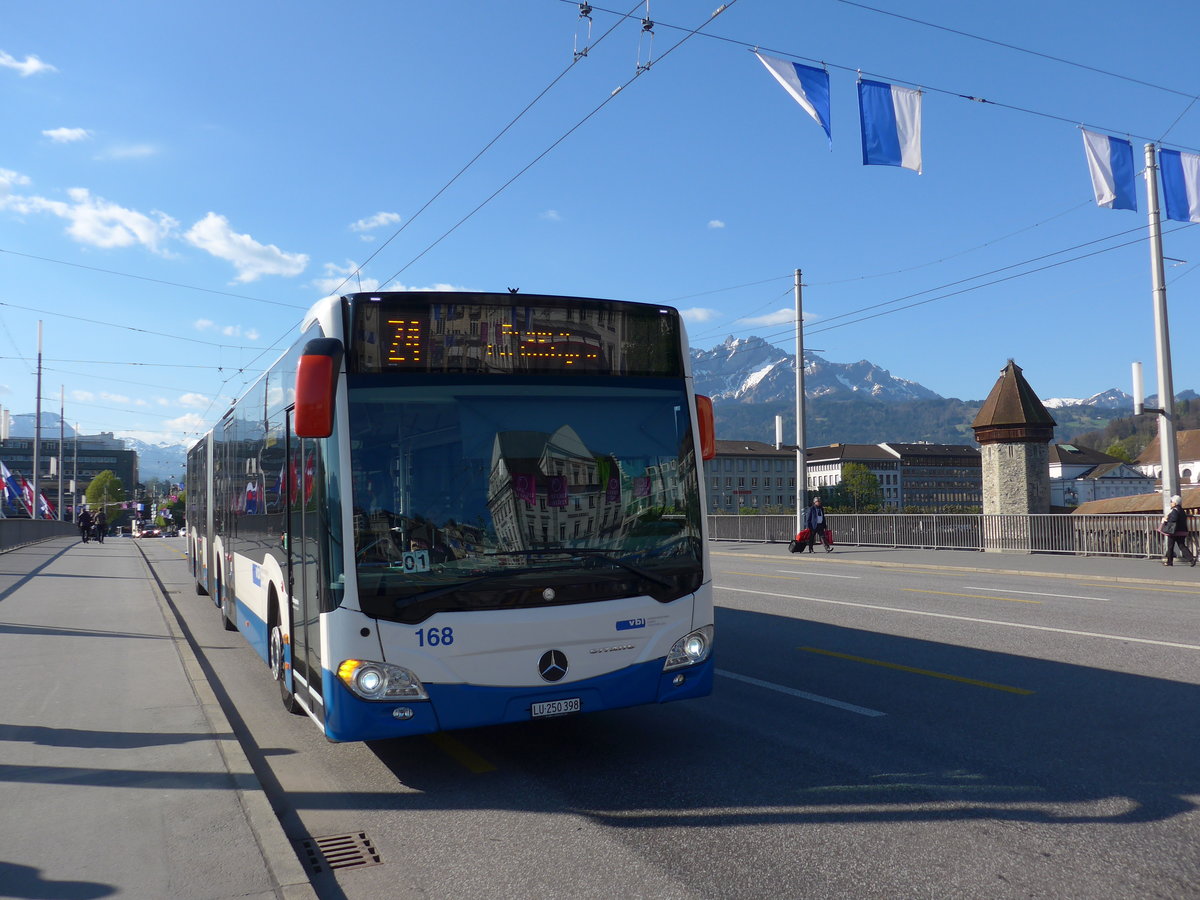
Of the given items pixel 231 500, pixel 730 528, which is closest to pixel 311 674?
pixel 231 500

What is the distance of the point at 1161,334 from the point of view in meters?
23.8

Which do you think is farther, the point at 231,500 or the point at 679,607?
the point at 231,500

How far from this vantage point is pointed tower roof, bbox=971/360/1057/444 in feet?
117

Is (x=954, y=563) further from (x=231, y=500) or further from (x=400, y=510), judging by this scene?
(x=400, y=510)

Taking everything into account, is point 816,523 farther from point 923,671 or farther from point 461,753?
point 461,753

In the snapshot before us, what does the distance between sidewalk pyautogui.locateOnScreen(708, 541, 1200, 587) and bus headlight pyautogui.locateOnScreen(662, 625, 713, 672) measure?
1142 centimetres

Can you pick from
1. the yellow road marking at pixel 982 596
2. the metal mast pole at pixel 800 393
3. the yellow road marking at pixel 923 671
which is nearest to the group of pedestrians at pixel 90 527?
the metal mast pole at pixel 800 393

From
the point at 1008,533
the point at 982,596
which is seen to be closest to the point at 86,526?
the point at 1008,533

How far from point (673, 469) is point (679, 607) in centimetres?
88

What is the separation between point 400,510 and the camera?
5473mm

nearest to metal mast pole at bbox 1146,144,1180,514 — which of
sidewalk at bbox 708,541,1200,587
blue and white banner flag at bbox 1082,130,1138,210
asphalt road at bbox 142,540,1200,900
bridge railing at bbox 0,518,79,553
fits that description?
sidewalk at bbox 708,541,1200,587

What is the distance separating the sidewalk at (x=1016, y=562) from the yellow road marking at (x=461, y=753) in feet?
36.5

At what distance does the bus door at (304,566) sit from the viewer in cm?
594

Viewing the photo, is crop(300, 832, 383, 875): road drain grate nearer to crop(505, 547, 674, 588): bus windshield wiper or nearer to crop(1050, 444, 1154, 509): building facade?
crop(505, 547, 674, 588): bus windshield wiper
